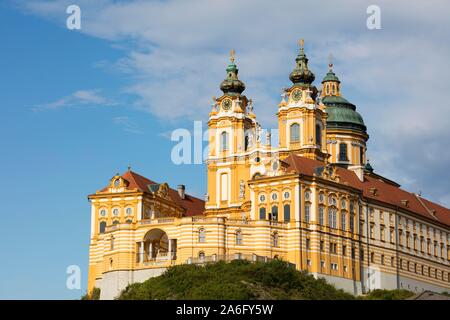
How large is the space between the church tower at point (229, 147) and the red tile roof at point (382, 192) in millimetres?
10957

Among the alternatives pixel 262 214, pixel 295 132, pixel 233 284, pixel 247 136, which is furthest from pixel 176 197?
pixel 233 284

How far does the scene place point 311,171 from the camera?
117188mm

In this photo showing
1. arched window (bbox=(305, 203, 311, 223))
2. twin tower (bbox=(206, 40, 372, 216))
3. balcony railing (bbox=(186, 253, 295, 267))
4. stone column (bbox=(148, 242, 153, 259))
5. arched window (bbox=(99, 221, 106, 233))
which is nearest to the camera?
balcony railing (bbox=(186, 253, 295, 267))

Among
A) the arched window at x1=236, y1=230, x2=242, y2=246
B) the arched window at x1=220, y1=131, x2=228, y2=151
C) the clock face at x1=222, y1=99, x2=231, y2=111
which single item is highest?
the clock face at x1=222, y1=99, x2=231, y2=111

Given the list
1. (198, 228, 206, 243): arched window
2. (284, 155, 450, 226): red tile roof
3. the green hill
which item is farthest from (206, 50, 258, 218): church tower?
the green hill

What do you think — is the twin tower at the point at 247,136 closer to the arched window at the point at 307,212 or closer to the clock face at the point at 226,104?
the clock face at the point at 226,104

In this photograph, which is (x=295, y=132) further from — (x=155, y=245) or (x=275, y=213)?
(x=155, y=245)

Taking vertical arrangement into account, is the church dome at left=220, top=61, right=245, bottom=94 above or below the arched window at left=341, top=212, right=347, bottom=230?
above

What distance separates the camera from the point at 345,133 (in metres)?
147

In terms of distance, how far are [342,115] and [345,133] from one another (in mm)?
2669

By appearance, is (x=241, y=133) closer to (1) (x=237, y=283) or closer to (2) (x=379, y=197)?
(2) (x=379, y=197)

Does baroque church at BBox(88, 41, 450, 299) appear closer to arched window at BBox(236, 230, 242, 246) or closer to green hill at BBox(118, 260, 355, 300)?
arched window at BBox(236, 230, 242, 246)

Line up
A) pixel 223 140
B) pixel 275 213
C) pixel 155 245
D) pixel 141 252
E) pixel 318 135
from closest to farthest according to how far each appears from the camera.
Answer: pixel 141 252 < pixel 275 213 < pixel 155 245 < pixel 318 135 < pixel 223 140

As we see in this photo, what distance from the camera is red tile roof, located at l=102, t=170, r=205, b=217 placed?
410ft
